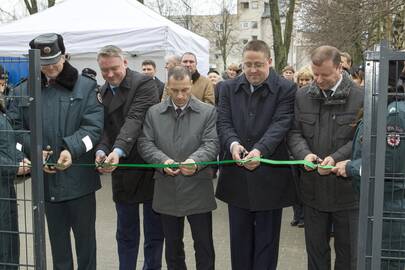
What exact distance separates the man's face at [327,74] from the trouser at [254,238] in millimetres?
1075

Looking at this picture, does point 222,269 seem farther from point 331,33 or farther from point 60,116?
point 331,33

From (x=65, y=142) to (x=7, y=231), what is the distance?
0.74m

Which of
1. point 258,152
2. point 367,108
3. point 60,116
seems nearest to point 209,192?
point 258,152

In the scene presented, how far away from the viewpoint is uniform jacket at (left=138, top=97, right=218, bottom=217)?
13.1ft

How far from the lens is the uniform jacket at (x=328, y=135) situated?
12.5 feet

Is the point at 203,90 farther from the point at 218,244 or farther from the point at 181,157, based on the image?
the point at 181,157

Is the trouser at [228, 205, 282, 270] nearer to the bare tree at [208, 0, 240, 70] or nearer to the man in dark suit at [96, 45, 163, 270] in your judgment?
the man in dark suit at [96, 45, 163, 270]

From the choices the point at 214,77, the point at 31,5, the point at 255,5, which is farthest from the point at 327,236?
the point at 255,5

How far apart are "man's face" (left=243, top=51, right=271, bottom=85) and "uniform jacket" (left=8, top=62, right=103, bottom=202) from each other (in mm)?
1234

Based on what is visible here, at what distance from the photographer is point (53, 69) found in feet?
12.6

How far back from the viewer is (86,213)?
400 centimetres

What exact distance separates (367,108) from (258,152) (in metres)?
1.18

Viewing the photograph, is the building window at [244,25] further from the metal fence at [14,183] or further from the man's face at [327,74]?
the metal fence at [14,183]

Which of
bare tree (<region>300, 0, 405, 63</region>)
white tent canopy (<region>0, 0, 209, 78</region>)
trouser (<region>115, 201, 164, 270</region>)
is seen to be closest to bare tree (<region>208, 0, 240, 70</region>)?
bare tree (<region>300, 0, 405, 63</region>)
